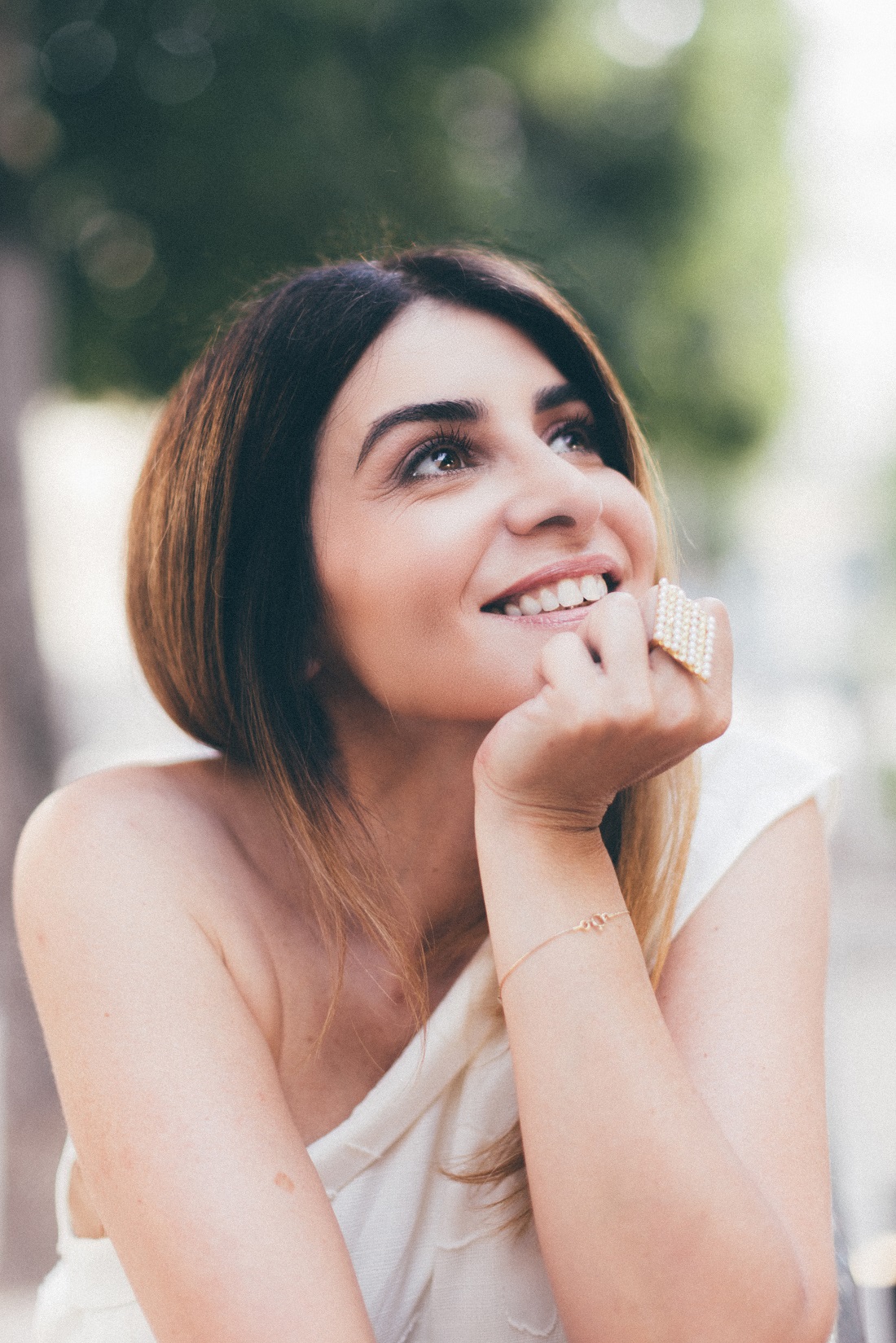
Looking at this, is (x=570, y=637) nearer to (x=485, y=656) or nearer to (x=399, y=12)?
(x=485, y=656)

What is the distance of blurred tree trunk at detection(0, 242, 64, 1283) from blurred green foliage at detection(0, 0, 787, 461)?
50cm

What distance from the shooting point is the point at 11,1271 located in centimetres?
427

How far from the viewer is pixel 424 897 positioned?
209 cm

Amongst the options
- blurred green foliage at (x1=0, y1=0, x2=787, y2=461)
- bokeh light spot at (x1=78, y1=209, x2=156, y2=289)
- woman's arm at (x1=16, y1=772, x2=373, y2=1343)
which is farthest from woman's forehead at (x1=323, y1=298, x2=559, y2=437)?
bokeh light spot at (x1=78, y1=209, x2=156, y2=289)

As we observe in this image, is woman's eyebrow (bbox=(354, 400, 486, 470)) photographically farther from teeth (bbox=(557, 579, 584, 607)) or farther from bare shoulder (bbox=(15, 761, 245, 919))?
bare shoulder (bbox=(15, 761, 245, 919))

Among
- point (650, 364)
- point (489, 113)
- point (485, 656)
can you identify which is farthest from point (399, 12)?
point (485, 656)

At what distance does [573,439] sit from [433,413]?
0.35 m

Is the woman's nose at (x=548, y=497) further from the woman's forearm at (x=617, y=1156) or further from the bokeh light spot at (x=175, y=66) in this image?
the bokeh light spot at (x=175, y=66)

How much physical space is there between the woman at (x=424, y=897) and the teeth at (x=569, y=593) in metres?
0.01

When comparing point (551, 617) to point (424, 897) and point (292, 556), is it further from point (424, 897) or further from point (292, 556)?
point (424, 897)

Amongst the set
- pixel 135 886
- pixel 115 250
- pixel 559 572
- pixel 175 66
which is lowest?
pixel 135 886

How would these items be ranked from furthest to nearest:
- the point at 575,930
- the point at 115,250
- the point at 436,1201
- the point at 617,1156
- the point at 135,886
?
the point at 115,250, the point at 436,1201, the point at 135,886, the point at 575,930, the point at 617,1156

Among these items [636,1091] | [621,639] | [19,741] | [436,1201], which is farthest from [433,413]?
[19,741]

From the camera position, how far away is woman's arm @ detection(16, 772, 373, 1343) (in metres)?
1.43
